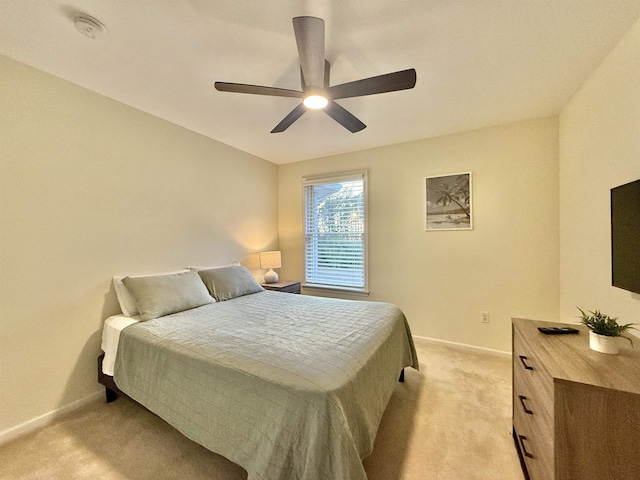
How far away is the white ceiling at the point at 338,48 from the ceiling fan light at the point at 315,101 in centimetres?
30

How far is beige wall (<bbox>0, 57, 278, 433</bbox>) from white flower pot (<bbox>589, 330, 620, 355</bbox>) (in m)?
3.20

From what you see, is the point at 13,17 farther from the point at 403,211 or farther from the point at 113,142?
the point at 403,211

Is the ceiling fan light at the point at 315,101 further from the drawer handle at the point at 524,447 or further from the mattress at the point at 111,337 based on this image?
the drawer handle at the point at 524,447

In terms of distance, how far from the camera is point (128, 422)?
1880mm

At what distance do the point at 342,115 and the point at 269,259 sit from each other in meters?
2.30

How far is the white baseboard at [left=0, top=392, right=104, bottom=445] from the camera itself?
1.73 meters

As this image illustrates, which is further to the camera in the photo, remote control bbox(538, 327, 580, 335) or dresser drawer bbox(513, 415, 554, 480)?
remote control bbox(538, 327, 580, 335)

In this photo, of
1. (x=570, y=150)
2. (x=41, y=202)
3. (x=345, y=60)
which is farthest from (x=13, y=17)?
(x=570, y=150)

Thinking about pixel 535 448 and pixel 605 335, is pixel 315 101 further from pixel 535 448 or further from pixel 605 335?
pixel 535 448

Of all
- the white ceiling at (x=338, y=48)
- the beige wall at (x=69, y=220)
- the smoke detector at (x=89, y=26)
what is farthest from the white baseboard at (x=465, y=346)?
the smoke detector at (x=89, y=26)

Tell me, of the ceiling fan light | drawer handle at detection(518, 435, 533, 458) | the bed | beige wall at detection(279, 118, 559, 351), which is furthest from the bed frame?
beige wall at detection(279, 118, 559, 351)

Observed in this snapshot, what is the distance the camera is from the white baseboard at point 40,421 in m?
1.73

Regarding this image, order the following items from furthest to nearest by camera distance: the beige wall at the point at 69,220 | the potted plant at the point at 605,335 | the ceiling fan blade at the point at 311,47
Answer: the beige wall at the point at 69,220 < the ceiling fan blade at the point at 311,47 < the potted plant at the point at 605,335

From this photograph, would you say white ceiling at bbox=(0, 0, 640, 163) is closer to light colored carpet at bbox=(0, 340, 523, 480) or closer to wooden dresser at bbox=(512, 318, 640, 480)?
wooden dresser at bbox=(512, 318, 640, 480)
